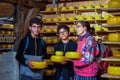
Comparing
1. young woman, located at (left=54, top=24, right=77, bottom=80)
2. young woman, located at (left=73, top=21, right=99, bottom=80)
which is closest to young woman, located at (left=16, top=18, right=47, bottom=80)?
young woman, located at (left=54, top=24, right=77, bottom=80)

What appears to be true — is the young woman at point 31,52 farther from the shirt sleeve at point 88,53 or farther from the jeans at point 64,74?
the shirt sleeve at point 88,53

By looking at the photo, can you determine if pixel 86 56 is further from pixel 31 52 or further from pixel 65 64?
pixel 31 52

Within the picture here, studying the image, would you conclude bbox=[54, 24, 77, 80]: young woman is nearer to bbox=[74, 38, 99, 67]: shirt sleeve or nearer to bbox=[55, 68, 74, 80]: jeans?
bbox=[55, 68, 74, 80]: jeans

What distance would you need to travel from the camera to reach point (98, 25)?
665 centimetres

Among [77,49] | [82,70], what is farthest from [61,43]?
[82,70]

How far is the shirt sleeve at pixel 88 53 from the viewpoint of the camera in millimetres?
3247

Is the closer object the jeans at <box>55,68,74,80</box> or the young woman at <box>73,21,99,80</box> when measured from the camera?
the young woman at <box>73,21,99,80</box>

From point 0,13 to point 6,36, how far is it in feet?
4.75

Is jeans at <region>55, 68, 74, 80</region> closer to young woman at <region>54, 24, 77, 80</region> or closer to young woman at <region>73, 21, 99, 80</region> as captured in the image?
young woman at <region>54, 24, 77, 80</region>

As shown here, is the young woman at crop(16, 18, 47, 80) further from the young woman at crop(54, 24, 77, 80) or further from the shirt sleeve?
the shirt sleeve

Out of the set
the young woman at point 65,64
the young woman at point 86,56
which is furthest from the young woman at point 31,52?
the young woman at point 86,56

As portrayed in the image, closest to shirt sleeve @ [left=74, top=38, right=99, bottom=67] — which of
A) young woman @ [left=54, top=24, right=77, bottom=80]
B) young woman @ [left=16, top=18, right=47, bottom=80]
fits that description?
young woman @ [left=54, top=24, right=77, bottom=80]

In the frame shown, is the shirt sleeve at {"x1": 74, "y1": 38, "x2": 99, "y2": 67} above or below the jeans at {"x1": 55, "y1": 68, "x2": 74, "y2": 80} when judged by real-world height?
above

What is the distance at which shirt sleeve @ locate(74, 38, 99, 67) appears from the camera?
325cm
